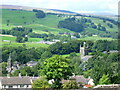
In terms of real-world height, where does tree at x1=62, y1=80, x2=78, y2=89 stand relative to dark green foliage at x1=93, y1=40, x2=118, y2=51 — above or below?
above

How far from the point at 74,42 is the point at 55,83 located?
69107mm

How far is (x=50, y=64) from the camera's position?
80.3 ft

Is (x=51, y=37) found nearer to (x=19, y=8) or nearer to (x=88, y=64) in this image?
(x=19, y=8)

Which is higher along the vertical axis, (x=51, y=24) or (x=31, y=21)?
(x=31, y=21)

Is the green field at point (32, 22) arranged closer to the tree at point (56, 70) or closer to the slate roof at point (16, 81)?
the slate roof at point (16, 81)

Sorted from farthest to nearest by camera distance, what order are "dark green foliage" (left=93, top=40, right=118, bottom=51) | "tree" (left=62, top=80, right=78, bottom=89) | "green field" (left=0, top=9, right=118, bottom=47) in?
1. "green field" (left=0, top=9, right=118, bottom=47)
2. "dark green foliage" (left=93, top=40, right=118, bottom=51)
3. "tree" (left=62, top=80, right=78, bottom=89)

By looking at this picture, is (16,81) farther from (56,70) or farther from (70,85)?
(56,70)

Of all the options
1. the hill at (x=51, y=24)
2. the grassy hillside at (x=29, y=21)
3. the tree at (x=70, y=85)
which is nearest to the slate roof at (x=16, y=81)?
the tree at (x=70, y=85)

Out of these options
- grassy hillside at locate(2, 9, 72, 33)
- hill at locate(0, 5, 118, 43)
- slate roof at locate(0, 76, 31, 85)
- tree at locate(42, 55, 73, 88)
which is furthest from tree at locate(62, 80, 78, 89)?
grassy hillside at locate(2, 9, 72, 33)

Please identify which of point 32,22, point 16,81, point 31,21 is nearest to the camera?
point 16,81

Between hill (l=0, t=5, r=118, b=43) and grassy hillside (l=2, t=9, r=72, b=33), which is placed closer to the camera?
hill (l=0, t=5, r=118, b=43)

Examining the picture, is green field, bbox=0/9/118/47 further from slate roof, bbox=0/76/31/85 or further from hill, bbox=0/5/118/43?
slate roof, bbox=0/76/31/85

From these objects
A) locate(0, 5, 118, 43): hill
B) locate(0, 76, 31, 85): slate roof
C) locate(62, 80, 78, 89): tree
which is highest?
locate(62, 80, 78, 89): tree

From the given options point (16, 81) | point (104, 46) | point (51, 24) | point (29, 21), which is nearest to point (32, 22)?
point (29, 21)
